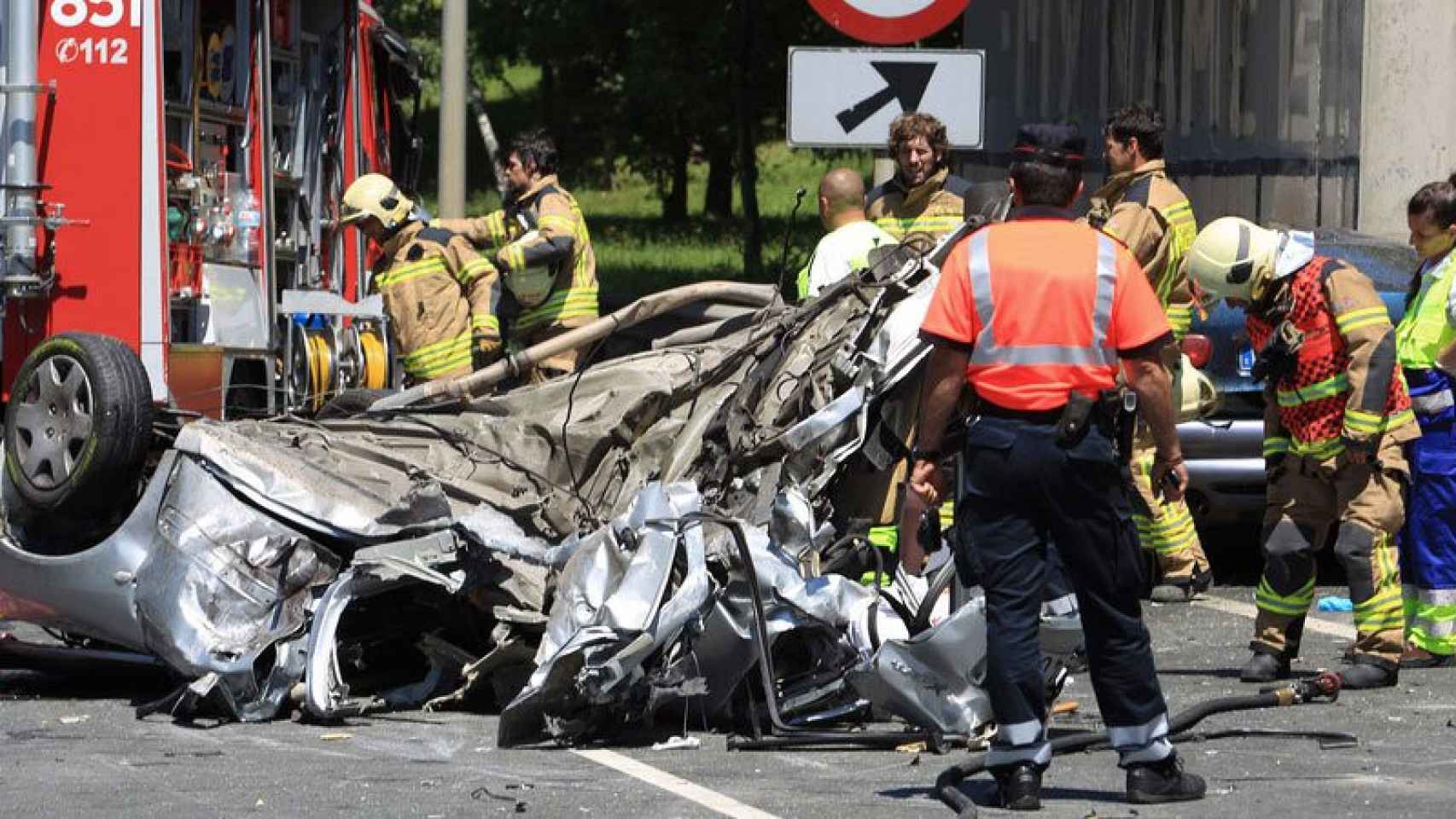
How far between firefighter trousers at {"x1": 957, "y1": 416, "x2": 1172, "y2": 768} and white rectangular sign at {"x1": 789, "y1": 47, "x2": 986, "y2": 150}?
4289 mm

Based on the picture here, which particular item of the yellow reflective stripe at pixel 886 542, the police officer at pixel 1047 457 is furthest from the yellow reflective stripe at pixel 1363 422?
the police officer at pixel 1047 457

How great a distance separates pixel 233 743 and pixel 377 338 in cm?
626

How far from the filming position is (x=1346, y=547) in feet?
30.1

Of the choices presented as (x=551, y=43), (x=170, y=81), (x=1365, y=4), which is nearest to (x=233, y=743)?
(x=170, y=81)

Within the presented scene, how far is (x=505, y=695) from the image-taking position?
332 inches

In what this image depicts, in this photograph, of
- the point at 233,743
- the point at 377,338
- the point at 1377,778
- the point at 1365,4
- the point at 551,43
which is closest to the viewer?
the point at 1377,778

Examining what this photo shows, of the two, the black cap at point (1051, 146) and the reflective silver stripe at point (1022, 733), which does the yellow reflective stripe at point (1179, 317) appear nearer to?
the black cap at point (1051, 146)

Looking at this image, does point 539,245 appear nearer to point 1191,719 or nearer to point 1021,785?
point 1191,719

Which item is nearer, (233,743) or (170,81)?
(233,743)

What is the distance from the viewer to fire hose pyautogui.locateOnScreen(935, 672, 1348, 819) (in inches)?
269

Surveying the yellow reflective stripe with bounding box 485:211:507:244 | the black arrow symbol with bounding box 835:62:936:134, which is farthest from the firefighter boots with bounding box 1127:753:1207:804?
the yellow reflective stripe with bounding box 485:211:507:244

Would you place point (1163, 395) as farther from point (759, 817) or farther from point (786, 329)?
point (786, 329)

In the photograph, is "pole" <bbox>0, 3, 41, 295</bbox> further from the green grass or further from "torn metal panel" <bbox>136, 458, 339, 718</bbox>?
the green grass

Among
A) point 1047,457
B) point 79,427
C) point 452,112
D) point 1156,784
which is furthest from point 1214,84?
point 1156,784
